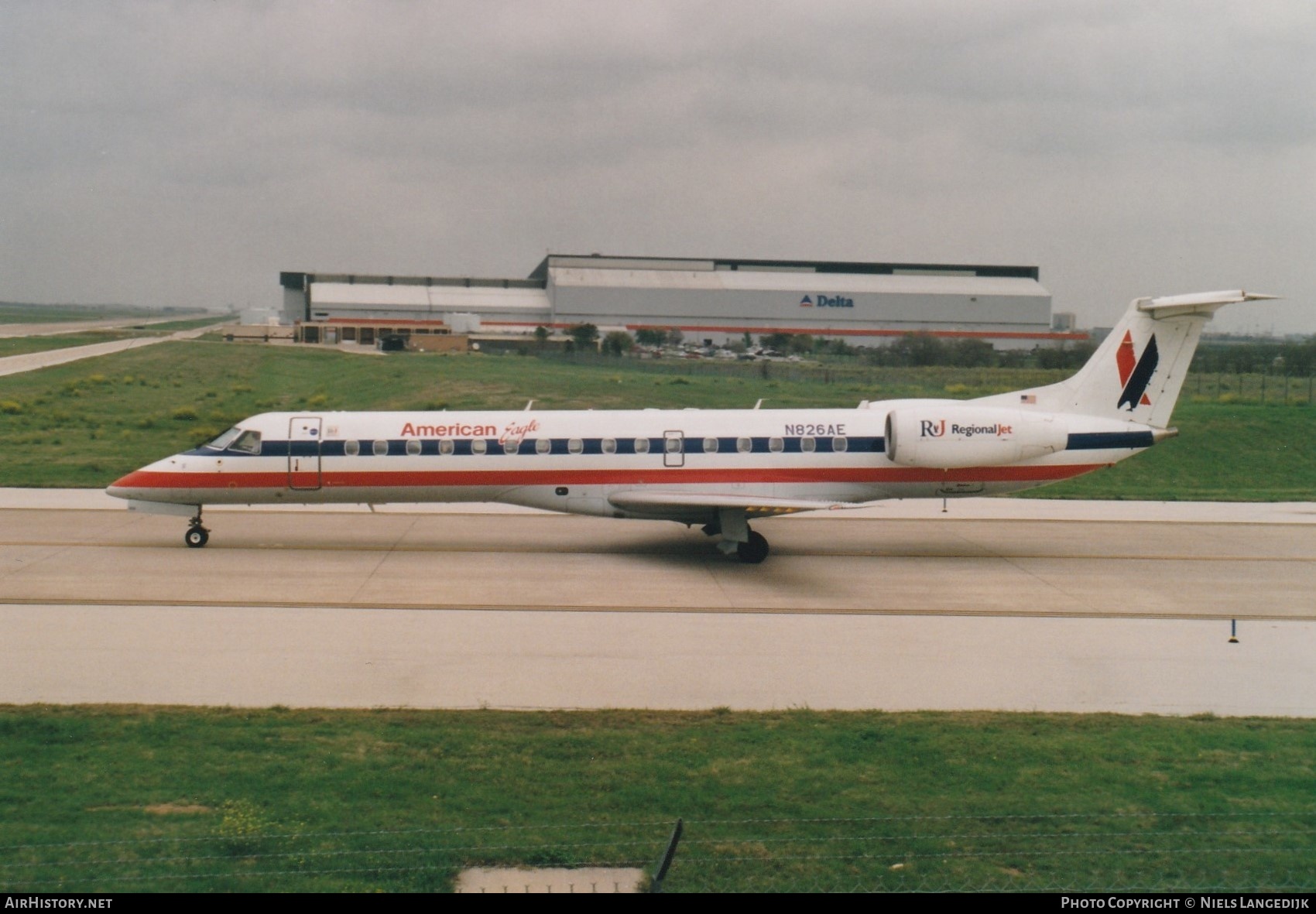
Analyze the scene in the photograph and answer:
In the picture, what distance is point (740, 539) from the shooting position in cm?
2153

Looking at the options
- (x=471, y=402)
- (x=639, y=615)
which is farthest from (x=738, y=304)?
(x=639, y=615)

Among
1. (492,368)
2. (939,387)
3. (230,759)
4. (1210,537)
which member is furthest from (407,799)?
(492,368)

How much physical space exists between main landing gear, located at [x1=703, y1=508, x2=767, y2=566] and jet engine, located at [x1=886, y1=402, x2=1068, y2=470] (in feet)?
10.6

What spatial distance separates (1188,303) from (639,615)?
1280 centimetres

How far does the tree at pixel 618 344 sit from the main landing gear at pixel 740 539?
64799 mm

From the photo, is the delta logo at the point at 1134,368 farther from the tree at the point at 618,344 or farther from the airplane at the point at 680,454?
the tree at the point at 618,344

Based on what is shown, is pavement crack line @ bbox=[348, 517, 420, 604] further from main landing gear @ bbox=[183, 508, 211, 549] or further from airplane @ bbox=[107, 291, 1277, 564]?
main landing gear @ bbox=[183, 508, 211, 549]

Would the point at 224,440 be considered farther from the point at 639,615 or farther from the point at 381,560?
the point at 639,615

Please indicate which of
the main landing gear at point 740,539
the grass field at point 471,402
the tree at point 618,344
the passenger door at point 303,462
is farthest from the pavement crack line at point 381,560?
the tree at point 618,344

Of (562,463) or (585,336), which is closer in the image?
(562,463)

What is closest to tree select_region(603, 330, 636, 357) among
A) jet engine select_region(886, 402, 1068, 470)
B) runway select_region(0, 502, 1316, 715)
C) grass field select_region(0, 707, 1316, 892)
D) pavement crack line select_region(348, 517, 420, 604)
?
pavement crack line select_region(348, 517, 420, 604)

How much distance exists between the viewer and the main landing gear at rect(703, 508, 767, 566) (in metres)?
21.5
